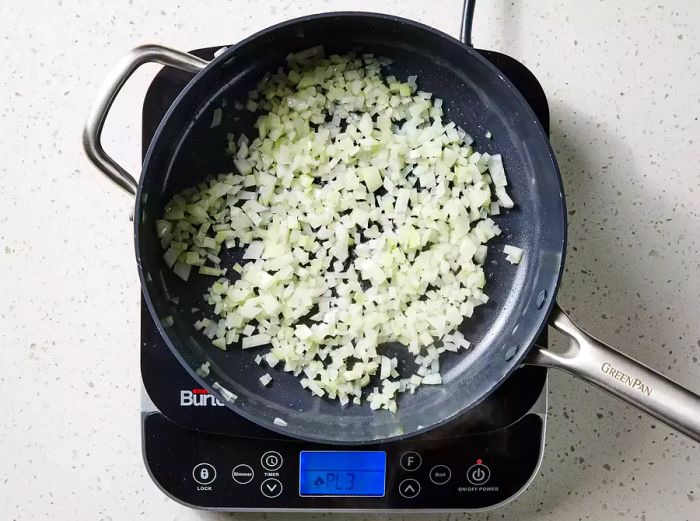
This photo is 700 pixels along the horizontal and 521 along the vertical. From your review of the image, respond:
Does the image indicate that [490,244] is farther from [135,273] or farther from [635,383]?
[135,273]

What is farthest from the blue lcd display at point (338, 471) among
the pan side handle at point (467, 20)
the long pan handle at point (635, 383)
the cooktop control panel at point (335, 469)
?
the pan side handle at point (467, 20)

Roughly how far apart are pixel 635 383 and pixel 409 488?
0.95ft

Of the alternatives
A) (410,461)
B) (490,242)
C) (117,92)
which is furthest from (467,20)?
(410,461)

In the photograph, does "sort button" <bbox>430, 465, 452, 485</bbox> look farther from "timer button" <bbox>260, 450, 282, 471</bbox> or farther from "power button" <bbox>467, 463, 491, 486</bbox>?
"timer button" <bbox>260, 450, 282, 471</bbox>

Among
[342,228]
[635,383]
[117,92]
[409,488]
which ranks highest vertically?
[117,92]

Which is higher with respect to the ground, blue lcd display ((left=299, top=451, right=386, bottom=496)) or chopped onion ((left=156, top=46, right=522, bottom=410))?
chopped onion ((left=156, top=46, right=522, bottom=410))

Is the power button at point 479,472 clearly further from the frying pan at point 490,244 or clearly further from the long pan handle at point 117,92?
the long pan handle at point 117,92

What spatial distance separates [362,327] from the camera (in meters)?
0.86

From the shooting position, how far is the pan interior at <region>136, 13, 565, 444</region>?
32.3 inches

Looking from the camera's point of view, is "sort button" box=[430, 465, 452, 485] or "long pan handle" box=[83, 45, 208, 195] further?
"sort button" box=[430, 465, 452, 485]

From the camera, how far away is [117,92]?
74 cm

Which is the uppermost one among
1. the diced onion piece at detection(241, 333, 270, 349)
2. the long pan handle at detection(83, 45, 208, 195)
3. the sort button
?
the long pan handle at detection(83, 45, 208, 195)

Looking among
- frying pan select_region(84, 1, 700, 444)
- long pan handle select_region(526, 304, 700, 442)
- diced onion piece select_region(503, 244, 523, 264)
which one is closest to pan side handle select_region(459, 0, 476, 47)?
frying pan select_region(84, 1, 700, 444)

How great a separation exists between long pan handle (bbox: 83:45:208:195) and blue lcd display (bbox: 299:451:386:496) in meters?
0.37
